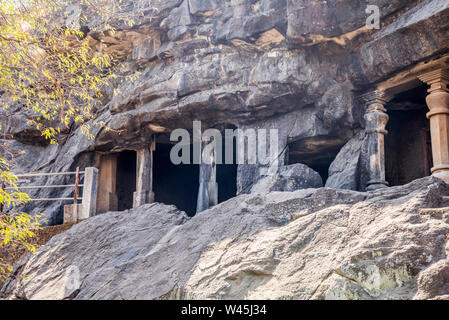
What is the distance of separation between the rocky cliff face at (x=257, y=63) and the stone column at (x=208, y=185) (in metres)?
0.74

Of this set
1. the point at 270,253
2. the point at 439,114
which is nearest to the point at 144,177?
the point at 439,114

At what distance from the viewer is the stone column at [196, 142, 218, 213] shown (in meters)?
10.2

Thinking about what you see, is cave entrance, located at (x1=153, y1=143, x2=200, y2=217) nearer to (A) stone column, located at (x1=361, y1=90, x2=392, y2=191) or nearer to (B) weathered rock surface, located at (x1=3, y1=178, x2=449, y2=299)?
(A) stone column, located at (x1=361, y1=90, x2=392, y2=191)

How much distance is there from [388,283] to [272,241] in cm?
122

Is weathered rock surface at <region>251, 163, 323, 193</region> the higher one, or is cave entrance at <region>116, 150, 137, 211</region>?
cave entrance at <region>116, 150, 137, 211</region>

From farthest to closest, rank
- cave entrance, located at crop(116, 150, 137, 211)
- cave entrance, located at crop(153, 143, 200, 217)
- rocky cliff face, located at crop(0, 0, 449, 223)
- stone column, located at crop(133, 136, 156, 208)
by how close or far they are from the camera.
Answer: cave entrance, located at crop(153, 143, 200, 217) → cave entrance, located at crop(116, 150, 137, 211) → stone column, located at crop(133, 136, 156, 208) → rocky cliff face, located at crop(0, 0, 449, 223)

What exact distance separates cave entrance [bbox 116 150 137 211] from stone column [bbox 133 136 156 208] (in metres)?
1.21

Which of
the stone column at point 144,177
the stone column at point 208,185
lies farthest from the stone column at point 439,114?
the stone column at point 144,177

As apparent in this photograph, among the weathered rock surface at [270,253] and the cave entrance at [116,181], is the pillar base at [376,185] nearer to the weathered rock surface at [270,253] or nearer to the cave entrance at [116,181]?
the weathered rock surface at [270,253]

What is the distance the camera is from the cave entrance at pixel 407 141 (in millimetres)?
9689

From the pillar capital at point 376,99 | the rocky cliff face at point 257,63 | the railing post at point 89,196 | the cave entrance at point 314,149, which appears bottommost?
the railing post at point 89,196

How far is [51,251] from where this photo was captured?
21.9ft

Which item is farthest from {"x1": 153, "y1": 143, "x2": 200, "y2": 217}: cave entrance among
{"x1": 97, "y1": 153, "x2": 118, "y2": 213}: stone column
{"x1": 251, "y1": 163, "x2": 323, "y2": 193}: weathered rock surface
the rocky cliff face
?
{"x1": 251, "y1": 163, "x2": 323, "y2": 193}: weathered rock surface

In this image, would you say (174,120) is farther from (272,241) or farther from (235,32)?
(272,241)
